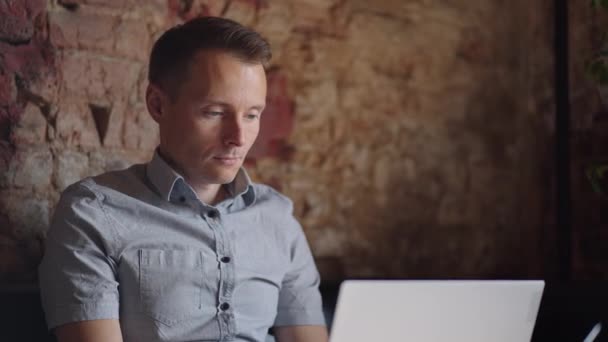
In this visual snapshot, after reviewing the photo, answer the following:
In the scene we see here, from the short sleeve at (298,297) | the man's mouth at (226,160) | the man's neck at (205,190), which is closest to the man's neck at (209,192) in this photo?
the man's neck at (205,190)

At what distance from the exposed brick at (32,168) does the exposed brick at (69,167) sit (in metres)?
0.02

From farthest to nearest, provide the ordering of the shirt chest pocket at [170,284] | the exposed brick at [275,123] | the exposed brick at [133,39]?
the exposed brick at [275,123], the exposed brick at [133,39], the shirt chest pocket at [170,284]

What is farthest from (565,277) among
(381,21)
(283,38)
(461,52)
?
(283,38)

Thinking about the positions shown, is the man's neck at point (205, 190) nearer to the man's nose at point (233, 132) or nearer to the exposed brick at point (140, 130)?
the man's nose at point (233, 132)

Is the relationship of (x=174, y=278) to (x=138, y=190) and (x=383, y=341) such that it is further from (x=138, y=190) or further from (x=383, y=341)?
(x=383, y=341)

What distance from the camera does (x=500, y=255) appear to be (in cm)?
326

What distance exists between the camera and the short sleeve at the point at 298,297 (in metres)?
2.10

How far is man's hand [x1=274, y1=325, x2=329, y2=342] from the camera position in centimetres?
209

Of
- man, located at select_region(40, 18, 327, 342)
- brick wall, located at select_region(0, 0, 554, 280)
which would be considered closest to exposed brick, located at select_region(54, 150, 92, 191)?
brick wall, located at select_region(0, 0, 554, 280)

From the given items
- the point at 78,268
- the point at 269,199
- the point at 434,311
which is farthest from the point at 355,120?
the point at 434,311

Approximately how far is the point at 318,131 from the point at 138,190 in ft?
3.30

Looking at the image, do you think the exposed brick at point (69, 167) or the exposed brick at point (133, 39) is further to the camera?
the exposed brick at point (133, 39)

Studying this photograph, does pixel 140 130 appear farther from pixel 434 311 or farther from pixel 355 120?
pixel 434 311

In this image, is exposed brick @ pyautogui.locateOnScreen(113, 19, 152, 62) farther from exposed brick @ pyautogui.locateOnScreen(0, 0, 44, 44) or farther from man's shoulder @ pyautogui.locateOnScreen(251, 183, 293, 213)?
man's shoulder @ pyautogui.locateOnScreen(251, 183, 293, 213)
